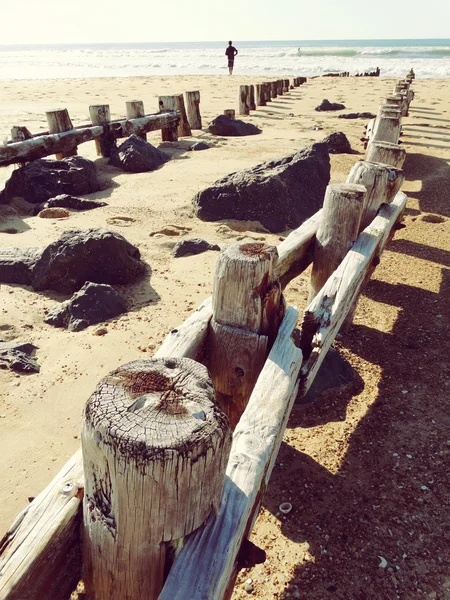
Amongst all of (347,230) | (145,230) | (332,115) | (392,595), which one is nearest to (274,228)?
(145,230)

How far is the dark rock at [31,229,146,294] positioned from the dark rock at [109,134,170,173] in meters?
4.42

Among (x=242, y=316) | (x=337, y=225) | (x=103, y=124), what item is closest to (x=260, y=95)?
(x=103, y=124)

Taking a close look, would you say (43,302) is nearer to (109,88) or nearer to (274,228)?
(274,228)

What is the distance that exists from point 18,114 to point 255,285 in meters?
14.6

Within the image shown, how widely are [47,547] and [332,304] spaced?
214cm

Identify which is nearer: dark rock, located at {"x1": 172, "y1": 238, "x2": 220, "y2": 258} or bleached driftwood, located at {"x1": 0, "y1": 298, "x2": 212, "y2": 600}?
bleached driftwood, located at {"x1": 0, "y1": 298, "x2": 212, "y2": 600}

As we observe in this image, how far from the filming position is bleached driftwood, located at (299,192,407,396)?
8.81 feet

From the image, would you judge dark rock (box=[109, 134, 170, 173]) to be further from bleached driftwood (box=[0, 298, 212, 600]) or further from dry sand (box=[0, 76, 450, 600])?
bleached driftwood (box=[0, 298, 212, 600])

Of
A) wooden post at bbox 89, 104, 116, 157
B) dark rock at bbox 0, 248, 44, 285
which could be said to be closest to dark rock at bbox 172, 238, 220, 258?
dark rock at bbox 0, 248, 44, 285

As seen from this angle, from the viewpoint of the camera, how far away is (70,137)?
28.3 ft

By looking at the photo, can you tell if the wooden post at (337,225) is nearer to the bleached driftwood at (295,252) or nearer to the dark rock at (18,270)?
the bleached driftwood at (295,252)

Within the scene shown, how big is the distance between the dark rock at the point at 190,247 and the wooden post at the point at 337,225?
6.10ft

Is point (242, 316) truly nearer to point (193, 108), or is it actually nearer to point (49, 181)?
point (49, 181)

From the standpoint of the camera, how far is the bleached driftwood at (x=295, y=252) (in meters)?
3.23
